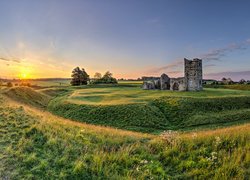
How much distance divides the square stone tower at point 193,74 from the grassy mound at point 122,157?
5306 cm

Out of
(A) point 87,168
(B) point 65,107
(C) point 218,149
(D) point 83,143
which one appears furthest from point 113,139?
(B) point 65,107

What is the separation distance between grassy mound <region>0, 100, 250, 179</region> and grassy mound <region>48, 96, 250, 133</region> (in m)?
20.2

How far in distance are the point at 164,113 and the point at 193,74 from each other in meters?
29.0

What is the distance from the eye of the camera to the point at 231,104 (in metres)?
42.3

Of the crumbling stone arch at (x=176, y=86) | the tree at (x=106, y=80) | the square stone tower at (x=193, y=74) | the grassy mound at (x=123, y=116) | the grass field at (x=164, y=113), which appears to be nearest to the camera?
the grassy mound at (x=123, y=116)

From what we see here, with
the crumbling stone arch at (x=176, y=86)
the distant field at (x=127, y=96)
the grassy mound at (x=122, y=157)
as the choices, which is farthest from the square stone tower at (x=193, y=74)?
the grassy mound at (x=122, y=157)

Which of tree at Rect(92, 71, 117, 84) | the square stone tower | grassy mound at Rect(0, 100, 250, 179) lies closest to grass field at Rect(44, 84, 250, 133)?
the square stone tower

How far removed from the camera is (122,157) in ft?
29.2

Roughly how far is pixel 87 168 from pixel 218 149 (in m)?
5.30

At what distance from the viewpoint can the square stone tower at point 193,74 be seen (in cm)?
6153

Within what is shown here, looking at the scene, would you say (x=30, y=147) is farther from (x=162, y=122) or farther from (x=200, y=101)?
(x=200, y=101)

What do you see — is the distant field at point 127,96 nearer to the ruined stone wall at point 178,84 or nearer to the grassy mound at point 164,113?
the grassy mound at point 164,113

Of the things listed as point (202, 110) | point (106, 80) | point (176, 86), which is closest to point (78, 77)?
point (106, 80)

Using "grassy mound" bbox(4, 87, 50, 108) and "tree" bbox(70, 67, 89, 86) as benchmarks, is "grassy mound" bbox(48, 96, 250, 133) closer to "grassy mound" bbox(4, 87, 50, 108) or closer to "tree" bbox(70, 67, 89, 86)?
"grassy mound" bbox(4, 87, 50, 108)
